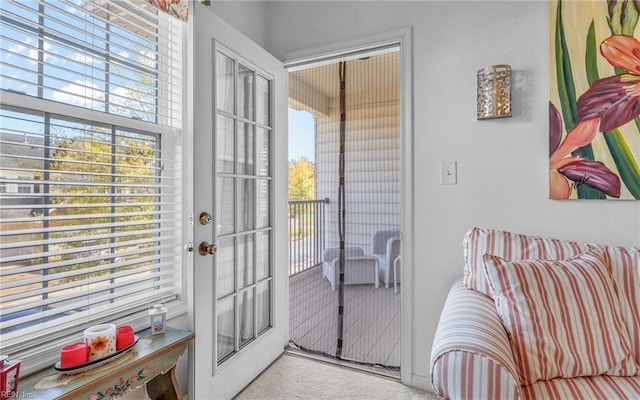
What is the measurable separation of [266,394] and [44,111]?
1.70 metres

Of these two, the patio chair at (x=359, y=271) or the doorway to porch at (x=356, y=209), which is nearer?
the doorway to porch at (x=356, y=209)

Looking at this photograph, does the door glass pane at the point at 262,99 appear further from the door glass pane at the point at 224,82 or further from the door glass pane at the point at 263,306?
the door glass pane at the point at 263,306

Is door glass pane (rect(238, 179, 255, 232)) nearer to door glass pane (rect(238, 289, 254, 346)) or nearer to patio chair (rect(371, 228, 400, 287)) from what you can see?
door glass pane (rect(238, 289, 254, 346))

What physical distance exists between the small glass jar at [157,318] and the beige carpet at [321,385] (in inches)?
27.0

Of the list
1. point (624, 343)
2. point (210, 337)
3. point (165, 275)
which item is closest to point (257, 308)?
point (210, 337)

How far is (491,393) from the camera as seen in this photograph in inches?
36.7

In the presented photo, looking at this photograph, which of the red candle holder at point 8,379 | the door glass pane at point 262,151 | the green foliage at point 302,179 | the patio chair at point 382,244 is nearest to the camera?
the red candle holder at point 8,379

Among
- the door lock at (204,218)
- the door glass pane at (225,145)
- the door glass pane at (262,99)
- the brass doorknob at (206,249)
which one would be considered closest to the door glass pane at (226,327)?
the brass doorknob at (206,249)

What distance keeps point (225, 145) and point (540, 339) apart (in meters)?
1.62

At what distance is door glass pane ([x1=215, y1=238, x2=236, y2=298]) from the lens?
1.75 meters

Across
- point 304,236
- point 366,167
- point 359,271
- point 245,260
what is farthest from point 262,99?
point 304,236

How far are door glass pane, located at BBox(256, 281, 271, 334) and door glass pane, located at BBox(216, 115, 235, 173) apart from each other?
31.1 inches

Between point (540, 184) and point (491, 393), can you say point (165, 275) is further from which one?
point (540, 184)

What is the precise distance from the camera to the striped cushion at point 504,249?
145 cm
